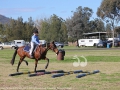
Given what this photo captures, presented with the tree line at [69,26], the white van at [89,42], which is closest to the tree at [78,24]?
the tree line at [69,26]

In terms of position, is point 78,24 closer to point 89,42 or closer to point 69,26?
point 69,26

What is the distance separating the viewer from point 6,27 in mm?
103750

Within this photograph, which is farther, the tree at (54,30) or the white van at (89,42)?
the tree at (54,30)

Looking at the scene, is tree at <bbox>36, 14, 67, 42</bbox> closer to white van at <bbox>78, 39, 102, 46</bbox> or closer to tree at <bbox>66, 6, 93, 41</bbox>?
tree at <bbox>66, 6, 93, 41</bbox>

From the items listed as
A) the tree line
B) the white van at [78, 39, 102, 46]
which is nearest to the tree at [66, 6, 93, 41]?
the tree line

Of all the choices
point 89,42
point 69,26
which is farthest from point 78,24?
point 89,42

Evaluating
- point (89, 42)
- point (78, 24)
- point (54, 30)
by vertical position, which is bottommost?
point (89, 42)

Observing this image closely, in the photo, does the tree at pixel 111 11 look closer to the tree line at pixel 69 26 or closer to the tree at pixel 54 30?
the tree line at pixel 69 26

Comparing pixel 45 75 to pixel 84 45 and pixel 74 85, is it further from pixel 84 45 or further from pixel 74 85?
pixel 84 45

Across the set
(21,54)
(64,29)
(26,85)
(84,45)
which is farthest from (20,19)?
(26,85)

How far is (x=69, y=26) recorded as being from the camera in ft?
377

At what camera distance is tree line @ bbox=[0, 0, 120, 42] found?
299ft

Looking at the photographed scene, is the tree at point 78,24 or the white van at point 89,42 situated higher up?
the tree at point 78,24

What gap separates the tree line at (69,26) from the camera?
91.2 m
